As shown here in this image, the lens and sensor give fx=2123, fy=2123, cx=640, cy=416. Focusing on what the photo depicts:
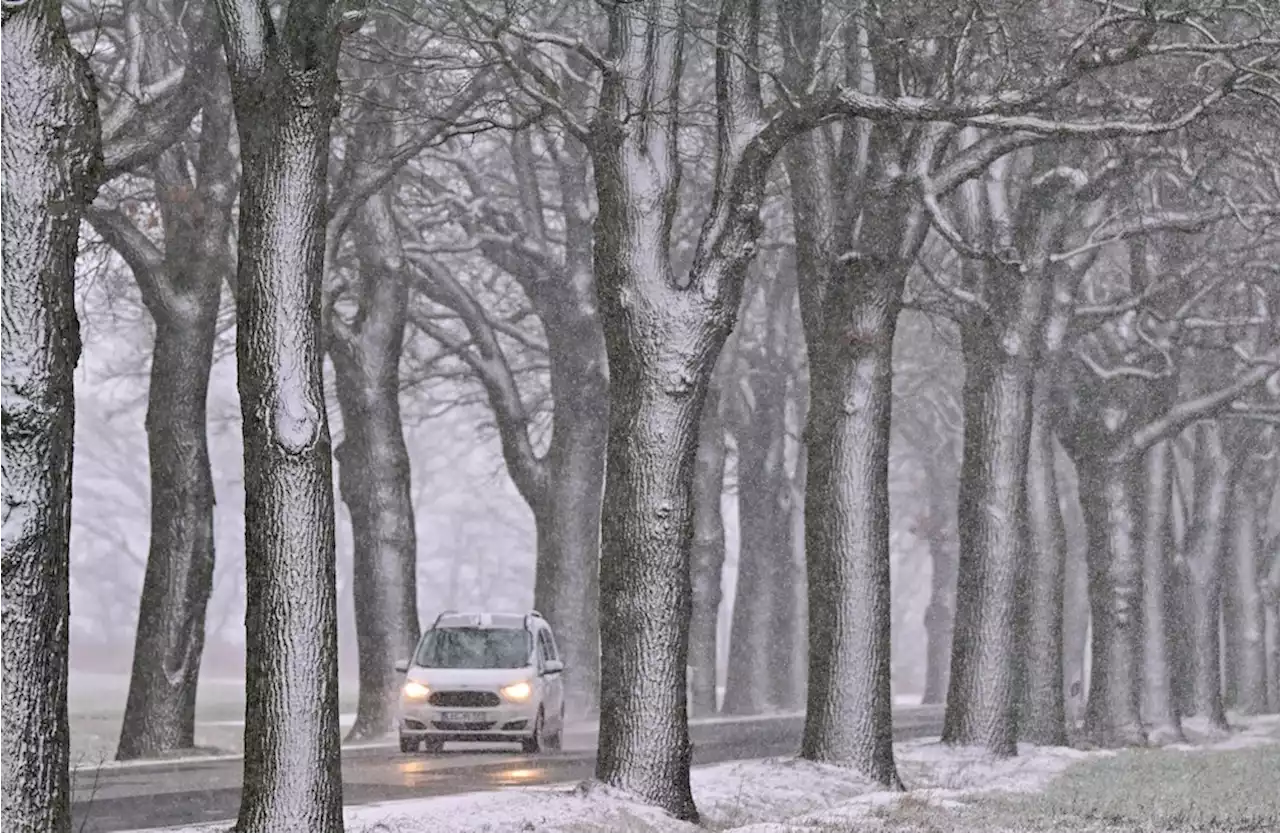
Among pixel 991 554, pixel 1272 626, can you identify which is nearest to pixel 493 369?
pixel 991 554

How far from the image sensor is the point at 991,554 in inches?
946

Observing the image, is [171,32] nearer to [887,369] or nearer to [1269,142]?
[887,369]

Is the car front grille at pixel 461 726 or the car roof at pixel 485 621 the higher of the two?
the car roof at pixel 485 621

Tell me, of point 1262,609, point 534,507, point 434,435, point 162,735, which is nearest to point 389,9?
point 162,735

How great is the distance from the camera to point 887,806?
16.9 metres

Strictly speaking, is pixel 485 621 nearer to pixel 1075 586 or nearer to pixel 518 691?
pixel 518 691

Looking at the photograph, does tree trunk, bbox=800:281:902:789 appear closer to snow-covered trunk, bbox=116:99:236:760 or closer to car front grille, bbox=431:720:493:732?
car front grille, bbox=431:720:493:732

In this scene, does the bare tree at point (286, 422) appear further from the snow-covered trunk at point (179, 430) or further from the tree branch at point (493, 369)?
the tree branch at point (493, 369)

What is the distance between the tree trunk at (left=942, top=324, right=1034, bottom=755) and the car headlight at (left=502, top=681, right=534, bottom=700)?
16.8ft

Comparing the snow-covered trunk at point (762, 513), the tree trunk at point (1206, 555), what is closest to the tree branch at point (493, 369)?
the snow-covered trunk at point (762, 513)

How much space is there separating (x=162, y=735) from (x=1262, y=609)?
26.5 m

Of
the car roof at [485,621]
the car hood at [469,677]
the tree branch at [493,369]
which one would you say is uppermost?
the tree branch at [493,369]

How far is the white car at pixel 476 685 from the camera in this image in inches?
1013

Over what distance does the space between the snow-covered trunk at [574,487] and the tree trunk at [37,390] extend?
1913cm
